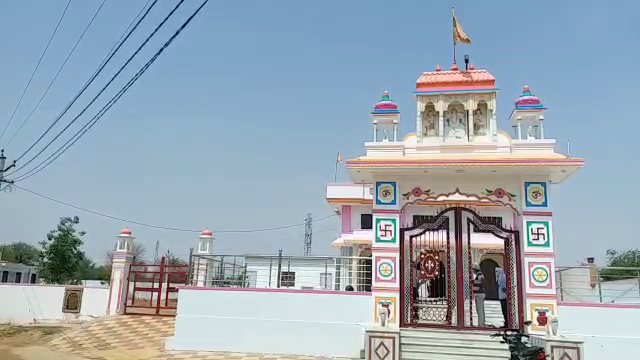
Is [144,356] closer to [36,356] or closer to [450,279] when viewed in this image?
[36,356]

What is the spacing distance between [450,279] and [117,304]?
30.3 feet

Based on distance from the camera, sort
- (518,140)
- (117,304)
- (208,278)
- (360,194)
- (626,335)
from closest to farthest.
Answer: (626,335), (518,140), (208,278), (117,304), (360,194)

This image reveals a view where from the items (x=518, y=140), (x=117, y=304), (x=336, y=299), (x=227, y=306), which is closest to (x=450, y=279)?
(x=336, y=299)

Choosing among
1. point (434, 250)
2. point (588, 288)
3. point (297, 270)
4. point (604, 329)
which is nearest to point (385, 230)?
point (434, 250)

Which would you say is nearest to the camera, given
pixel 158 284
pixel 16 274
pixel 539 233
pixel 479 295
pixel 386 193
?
pixel 539 233

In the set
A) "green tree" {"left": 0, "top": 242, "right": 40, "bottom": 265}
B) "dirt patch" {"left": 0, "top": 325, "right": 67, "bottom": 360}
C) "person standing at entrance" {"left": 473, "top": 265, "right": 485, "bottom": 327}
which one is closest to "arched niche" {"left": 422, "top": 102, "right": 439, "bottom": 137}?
"person standing at entrance" {"left": 473, "top": 265, "right": 485, "bottom": 327}

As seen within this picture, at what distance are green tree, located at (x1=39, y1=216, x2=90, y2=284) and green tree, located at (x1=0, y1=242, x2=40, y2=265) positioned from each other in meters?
20.6

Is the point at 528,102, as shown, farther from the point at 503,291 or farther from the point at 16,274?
the point at 16,274

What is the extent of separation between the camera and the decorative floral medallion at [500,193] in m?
8.65

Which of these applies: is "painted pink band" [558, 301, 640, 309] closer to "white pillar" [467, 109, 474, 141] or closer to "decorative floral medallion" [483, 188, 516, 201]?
"decorative floral medallion" [483, 188, 516, 201]

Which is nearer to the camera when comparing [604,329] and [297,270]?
[604,329]

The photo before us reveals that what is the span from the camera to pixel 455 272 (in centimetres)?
862

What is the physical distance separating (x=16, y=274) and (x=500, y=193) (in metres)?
29.1

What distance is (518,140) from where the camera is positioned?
28.2 ft
